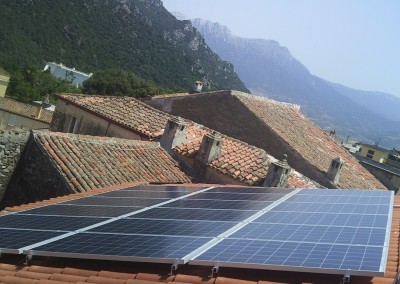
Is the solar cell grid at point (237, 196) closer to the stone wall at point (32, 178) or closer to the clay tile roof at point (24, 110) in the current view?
the stone wall at point (32, 178)

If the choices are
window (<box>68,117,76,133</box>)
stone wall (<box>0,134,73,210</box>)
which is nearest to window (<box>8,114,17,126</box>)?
window (<box>68,117,76,133</box>)

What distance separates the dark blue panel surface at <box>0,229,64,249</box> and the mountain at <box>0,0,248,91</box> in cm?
8492

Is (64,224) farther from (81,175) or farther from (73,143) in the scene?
(73,143)

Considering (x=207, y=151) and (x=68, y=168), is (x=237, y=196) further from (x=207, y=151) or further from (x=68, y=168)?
(x=207, y=151)

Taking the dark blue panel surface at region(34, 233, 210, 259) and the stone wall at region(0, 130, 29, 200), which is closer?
the dark blue panel surface at region(34, 233, 210, 259)

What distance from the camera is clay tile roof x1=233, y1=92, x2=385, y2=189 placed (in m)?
22.1

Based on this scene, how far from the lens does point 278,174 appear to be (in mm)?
15445

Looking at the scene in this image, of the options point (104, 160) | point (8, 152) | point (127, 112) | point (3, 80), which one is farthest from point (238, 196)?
point (3, 80)

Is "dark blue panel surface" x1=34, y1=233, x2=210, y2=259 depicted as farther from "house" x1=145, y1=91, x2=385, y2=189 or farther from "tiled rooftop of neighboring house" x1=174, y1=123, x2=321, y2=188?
"house" x1=145, y1=91, x2=385, y2=189

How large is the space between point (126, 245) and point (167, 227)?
3.10 feet

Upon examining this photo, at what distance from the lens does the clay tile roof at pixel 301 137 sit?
2208cm

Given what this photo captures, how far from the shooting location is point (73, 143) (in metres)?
14.7

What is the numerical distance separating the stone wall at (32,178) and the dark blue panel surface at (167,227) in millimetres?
5967

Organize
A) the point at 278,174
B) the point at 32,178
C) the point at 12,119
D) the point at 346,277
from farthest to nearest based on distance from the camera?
1. the point at 12,119
2. the point at 278,174
3. the point at 32,178
4. the point at 346,277
